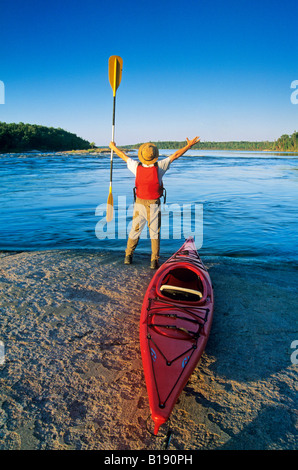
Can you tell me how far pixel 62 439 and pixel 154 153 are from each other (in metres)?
3.97

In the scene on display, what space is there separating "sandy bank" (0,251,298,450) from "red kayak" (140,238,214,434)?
25cm

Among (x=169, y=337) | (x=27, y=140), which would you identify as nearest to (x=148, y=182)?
(x=169, y=337)

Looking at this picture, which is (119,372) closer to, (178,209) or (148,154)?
(148,154)

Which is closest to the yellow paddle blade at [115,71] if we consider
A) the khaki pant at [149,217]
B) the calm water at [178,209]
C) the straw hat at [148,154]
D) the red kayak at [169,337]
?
the straw hat at [148,154]

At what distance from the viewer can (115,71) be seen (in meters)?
6.80

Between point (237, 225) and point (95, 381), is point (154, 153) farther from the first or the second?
point (237, 225)

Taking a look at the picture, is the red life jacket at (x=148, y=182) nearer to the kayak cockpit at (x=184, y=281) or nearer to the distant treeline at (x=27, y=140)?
the kayak cockpit at (x=184, y=281)

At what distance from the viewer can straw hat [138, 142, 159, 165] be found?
4.77 m

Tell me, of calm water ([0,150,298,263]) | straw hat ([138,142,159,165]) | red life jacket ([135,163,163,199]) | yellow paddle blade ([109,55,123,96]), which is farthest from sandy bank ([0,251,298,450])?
yellow paddle blade ([109,55,123,96])

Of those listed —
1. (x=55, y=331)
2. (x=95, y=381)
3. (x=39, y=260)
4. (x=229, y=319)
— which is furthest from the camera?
(x=39, y=260)

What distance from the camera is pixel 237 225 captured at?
398 inches

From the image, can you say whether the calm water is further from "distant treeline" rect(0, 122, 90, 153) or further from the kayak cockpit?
"distant treeline" rect(0, 122, 90, 153)

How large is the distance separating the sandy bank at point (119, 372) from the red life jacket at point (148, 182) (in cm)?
159
